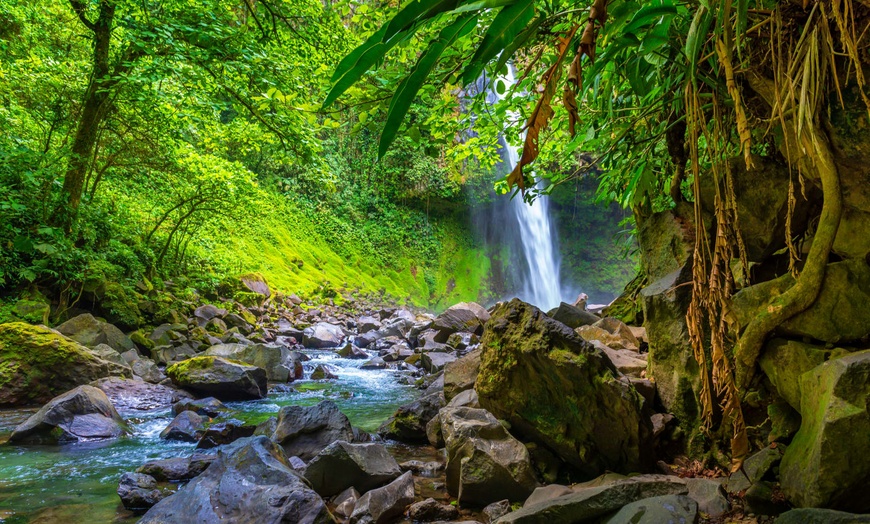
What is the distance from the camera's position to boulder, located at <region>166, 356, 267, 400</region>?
677 cm

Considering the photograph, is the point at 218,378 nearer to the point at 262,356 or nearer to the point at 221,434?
the point at 262,356

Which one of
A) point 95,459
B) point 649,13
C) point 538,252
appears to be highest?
Result: point 538,252

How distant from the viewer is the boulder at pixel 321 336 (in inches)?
480

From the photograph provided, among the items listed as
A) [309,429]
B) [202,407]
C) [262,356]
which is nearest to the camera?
[309,429]

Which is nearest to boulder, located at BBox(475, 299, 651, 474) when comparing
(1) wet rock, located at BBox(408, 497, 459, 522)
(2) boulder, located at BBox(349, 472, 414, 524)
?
(1) wet rock, located at BBox(408, 497, 459, 522)

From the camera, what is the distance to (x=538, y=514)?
257 cm

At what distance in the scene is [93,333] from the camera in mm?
7277

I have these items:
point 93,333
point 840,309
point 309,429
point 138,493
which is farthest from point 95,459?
point 840,309

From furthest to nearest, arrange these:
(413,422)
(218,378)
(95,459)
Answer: (218,378) < (413,422) < (95,459)

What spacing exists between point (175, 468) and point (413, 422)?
89.5 inches

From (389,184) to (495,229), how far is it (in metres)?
6.27

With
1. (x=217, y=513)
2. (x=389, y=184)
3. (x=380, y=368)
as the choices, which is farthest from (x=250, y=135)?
(x=389, y=184)

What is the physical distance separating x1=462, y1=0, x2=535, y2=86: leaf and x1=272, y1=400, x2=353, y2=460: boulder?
4.40 metres

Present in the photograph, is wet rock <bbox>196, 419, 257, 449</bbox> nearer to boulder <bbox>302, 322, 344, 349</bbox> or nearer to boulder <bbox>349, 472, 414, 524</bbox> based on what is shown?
boulder <bbox>349, 472, 414, 524</bbox>
